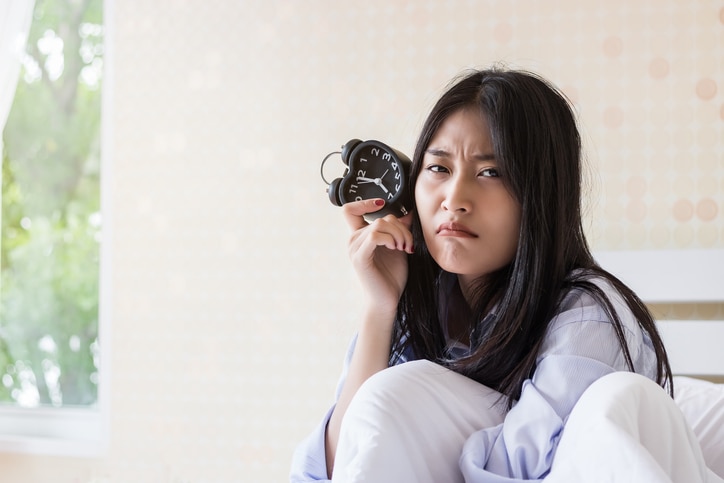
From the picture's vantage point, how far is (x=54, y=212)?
2896 mm

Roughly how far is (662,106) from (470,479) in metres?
1.46

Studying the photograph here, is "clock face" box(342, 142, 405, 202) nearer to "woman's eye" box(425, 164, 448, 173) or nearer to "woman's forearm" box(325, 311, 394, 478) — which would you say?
"woman's eye" box(425, 164, 448, 173)

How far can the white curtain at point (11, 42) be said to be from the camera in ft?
8.92

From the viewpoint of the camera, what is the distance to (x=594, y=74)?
2182 millimetres

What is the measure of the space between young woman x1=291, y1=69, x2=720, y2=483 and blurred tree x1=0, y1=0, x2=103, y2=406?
5.42 ft

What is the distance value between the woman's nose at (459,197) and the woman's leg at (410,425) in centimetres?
31

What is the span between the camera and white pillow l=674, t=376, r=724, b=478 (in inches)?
54.0

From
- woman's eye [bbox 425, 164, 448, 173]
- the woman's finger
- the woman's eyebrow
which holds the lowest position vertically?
the woman's finger

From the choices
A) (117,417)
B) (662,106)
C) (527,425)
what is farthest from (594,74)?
(117,417)

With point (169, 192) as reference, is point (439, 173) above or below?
above

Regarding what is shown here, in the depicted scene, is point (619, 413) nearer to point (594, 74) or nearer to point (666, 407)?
point (666, 407)

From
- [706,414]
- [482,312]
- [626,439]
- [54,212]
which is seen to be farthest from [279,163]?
[626,439]

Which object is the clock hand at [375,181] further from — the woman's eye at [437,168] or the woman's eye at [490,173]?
the woman's eye at [490,173]

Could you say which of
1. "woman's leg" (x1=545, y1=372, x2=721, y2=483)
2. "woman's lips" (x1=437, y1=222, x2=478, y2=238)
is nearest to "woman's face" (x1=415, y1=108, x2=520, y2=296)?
"woman's lips" (x1=437, y1=222, x2=478, y2=238)
